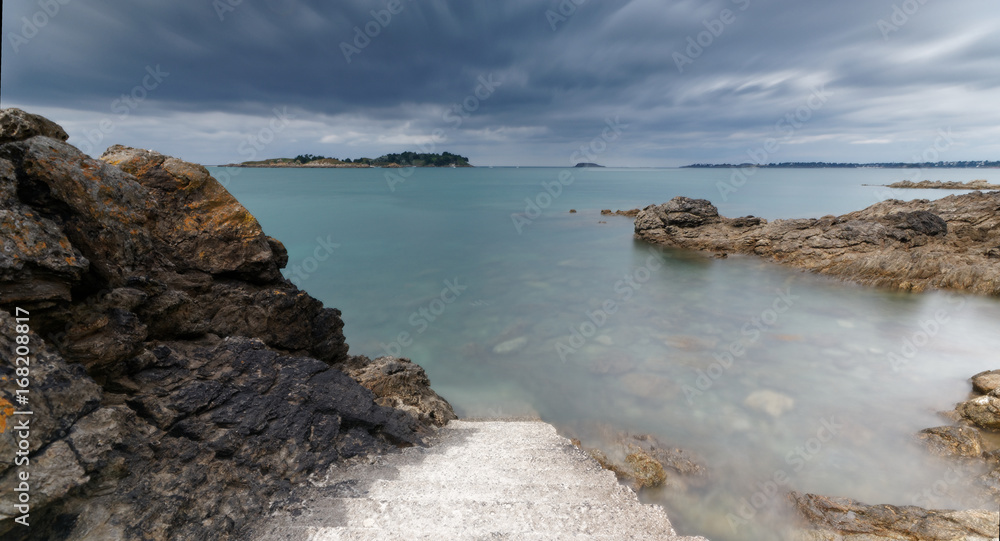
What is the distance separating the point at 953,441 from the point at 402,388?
12396mm

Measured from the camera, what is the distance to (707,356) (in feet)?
47.2

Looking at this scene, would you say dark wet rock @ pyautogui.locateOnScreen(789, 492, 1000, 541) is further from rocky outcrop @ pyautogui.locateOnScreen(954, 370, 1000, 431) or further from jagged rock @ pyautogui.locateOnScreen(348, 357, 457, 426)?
jagged rock @ pyautogui.locateOnScreen(348, 357, 457, 426)

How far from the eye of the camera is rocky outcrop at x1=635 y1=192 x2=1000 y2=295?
2138 cm

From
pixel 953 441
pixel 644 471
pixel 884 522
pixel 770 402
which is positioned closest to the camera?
pixel 884 522

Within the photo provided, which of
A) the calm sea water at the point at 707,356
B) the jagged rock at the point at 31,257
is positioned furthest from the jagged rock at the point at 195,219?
the calm sea water at the point at 707,356

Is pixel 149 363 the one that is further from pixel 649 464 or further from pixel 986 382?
pixel 986 382

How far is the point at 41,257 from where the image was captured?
4.16 meters

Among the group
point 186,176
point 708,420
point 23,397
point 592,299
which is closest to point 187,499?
point 23,397

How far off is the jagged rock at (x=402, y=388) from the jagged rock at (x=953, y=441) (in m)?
10.9

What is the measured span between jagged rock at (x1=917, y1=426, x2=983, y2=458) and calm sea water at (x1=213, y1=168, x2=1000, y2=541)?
418 millimetres

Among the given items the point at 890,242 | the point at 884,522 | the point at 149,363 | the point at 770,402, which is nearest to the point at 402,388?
the point at 149,363

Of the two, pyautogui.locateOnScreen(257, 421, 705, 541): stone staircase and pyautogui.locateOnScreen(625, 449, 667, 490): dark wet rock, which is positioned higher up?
pyautogui.locateOnScreen(257, 421, 705, 541): stone staircase

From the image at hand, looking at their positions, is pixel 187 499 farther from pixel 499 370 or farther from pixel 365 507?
pixel 499 370

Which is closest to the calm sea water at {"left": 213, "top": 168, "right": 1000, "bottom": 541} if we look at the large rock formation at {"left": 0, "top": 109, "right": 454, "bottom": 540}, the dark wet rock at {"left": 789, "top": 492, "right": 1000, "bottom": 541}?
the dark wet rock at {"left": 789, "top": 492, "right": 1000, "bottom": 541}
